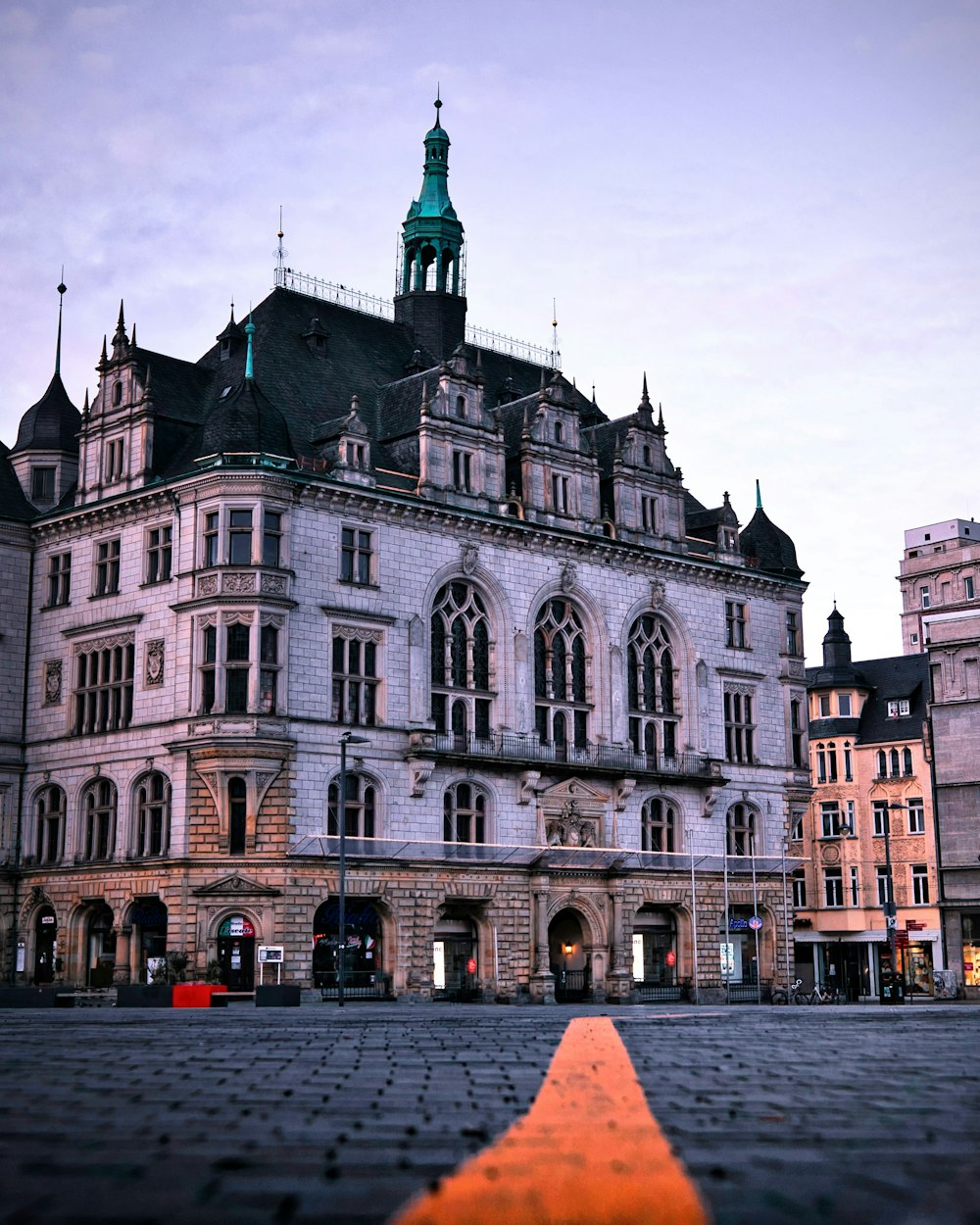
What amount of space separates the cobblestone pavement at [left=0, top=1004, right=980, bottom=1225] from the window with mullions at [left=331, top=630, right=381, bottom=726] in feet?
125

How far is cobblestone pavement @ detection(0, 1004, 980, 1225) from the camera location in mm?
8547

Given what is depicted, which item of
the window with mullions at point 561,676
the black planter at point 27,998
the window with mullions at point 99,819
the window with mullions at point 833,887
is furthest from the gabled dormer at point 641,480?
the black planter at point 27,998

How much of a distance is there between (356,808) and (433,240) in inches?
1322

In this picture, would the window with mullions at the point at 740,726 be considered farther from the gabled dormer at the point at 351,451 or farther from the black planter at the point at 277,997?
the black planter at the point at 277,997

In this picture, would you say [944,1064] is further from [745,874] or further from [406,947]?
[745,874]

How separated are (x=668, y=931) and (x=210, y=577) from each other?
27461 millimetres

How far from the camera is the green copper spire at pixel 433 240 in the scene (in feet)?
279

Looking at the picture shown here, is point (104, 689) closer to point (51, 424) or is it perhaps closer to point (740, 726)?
point (51, 424)

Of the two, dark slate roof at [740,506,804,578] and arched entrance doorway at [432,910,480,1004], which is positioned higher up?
dark slate roof at [740,506,804,578]

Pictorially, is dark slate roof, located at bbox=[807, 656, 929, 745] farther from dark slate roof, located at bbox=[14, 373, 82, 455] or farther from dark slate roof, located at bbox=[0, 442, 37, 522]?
dark slate roof, located at bbox=[0, 442, 37, 522]

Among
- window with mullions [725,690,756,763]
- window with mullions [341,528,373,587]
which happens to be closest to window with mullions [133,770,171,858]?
window with mullions [341,528,373,587]

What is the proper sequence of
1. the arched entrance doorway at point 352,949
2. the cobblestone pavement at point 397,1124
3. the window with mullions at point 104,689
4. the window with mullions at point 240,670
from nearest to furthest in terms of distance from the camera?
the cobblestone pavement at point 397,1124 → the window with mullions at point 240,670 → the arched entrance doorway at point 352,949 → the window with mullions at point 104,689

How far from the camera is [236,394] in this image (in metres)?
65.4

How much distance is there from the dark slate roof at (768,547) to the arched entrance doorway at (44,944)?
38.3m
